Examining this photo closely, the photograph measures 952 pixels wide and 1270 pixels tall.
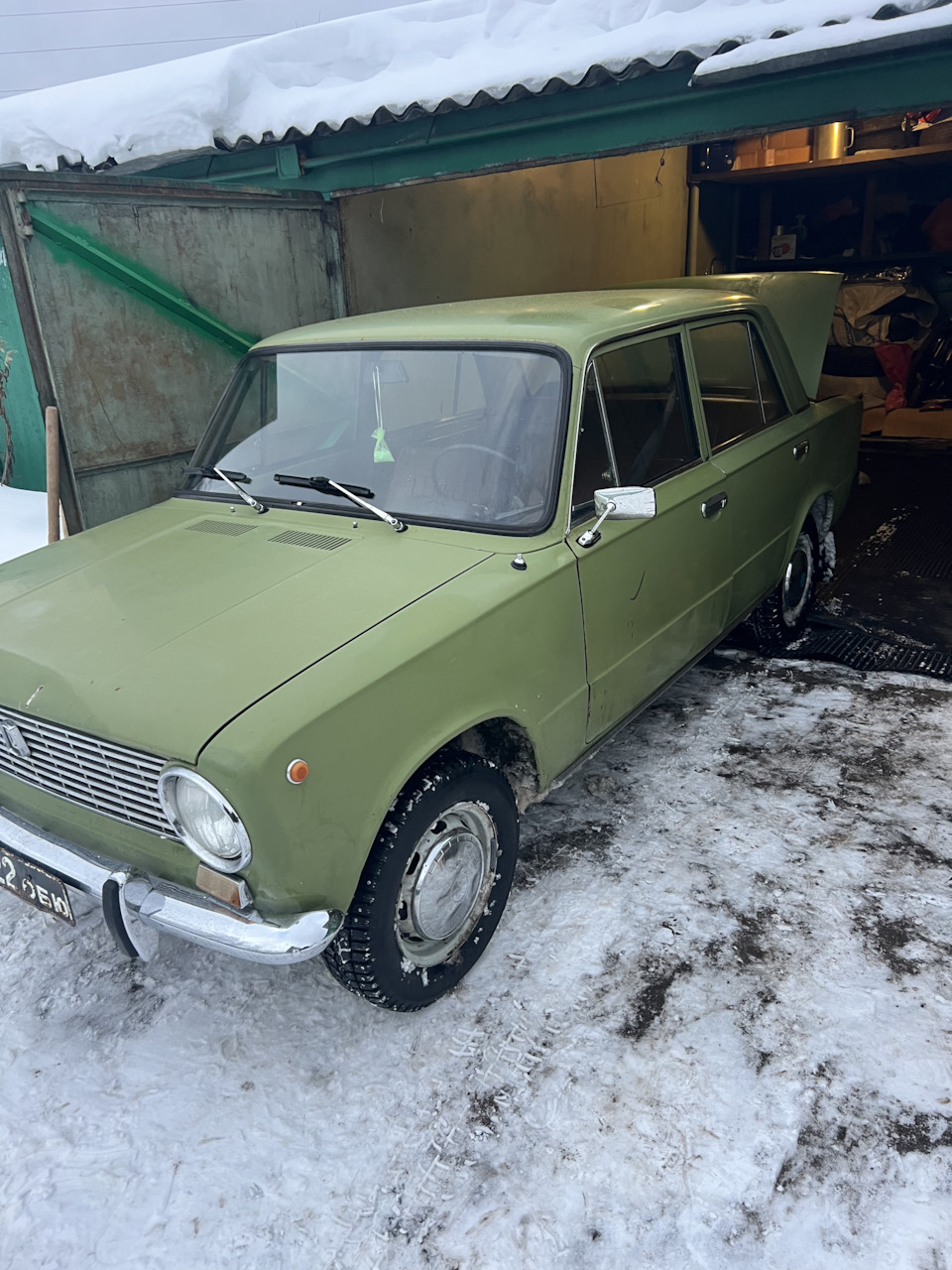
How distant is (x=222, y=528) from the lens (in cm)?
306

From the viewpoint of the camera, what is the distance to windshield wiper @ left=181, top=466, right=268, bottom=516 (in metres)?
3.13

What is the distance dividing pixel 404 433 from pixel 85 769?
1.50 meters

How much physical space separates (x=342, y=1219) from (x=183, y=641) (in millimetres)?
1434

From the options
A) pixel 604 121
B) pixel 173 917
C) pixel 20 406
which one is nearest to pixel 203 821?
pixel 173 917

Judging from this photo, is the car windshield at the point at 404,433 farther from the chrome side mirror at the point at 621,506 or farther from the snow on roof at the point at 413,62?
the snow on roof at the point at 413,62

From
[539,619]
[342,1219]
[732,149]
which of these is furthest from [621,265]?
[342,1219]

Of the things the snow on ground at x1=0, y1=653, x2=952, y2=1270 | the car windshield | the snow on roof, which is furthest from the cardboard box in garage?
the car windshield

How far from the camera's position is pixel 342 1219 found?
202cm

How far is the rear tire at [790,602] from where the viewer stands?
4.53 metres

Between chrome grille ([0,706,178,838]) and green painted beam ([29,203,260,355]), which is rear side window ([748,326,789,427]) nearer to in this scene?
chrome grille ([0,706,178,838])

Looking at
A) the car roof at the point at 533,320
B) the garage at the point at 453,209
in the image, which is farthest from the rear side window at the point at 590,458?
the garage at the point at 453,209

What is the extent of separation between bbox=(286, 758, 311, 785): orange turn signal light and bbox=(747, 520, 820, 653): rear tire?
3.01 m

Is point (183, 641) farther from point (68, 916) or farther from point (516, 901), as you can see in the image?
point (516, 901)

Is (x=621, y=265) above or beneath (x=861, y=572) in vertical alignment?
above
